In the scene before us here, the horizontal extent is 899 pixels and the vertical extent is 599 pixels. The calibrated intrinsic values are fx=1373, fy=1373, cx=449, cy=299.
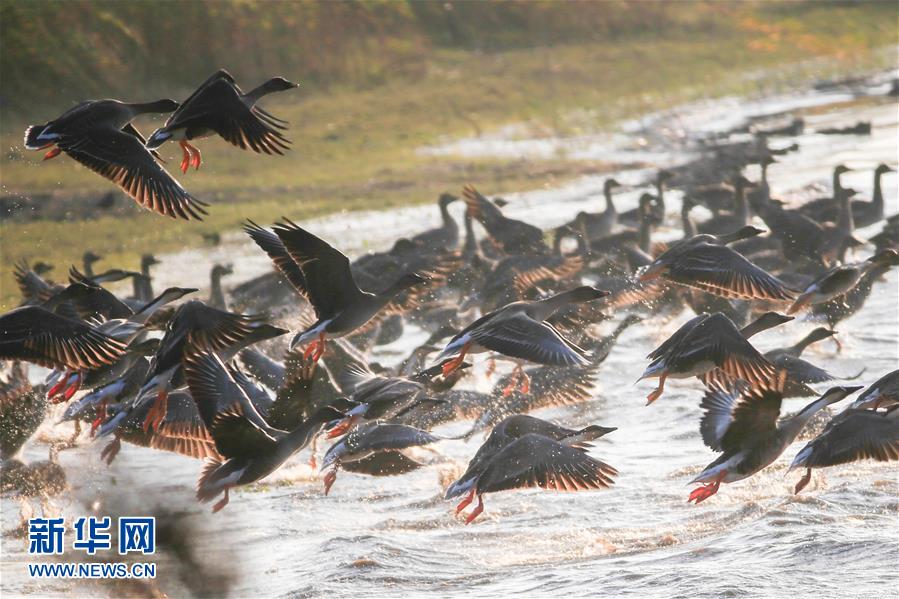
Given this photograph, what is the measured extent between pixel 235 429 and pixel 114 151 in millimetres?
2041

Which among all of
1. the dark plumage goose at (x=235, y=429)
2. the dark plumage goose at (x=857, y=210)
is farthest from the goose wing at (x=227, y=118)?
the dark plumage goose at (x=857, y=210)

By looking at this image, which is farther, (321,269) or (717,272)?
(717,272)

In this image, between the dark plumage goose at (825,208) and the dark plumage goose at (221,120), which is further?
the dark plumage goose at (825,208)

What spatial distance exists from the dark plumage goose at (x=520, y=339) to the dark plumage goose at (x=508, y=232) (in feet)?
18.2

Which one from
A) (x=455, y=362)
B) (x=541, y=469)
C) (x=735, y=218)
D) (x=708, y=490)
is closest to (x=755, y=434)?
(x=708, y=490)

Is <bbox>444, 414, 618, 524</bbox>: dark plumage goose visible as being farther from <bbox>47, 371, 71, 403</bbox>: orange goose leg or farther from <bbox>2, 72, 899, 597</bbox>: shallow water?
<bbox>47, 371, 71, 403</bbox>: orange goose leg

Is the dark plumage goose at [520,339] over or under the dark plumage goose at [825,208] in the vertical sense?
under

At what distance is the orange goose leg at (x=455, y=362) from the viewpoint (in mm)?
9812

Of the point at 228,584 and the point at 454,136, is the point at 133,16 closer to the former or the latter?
the point at 454,136

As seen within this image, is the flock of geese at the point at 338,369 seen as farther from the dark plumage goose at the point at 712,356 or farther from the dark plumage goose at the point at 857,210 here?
the dark plumage goose at the point at 857,210

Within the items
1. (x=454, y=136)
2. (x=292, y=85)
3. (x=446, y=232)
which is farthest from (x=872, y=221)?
(x=292, y=85)

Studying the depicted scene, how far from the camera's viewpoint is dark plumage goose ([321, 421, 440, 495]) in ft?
32.1

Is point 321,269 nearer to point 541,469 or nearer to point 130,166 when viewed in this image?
point 130,166

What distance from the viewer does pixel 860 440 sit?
8.62m
